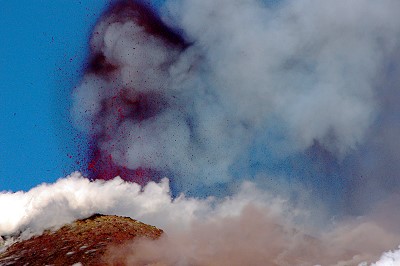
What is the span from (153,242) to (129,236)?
23.4 feet

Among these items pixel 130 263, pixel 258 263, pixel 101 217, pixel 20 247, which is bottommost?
pixel 130 263

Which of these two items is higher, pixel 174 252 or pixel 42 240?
pixel 42 240

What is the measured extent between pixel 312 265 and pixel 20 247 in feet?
322

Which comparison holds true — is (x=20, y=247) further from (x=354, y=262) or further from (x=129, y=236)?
(x=354, y=262)

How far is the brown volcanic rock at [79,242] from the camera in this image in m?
97.0

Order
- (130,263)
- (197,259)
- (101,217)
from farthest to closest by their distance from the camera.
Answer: (101,217) → (197,259) → (130,263)

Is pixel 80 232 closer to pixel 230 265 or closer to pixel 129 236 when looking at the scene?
pixel 129 236

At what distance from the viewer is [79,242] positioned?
110 meters

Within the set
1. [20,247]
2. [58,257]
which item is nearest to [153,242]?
[58,257]

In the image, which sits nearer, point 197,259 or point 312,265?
point 197,259

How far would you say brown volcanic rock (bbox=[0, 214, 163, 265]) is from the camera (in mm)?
97044

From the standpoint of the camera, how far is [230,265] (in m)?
111

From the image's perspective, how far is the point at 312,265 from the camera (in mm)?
149250

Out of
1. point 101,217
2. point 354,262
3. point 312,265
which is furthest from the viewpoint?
point 354,262
